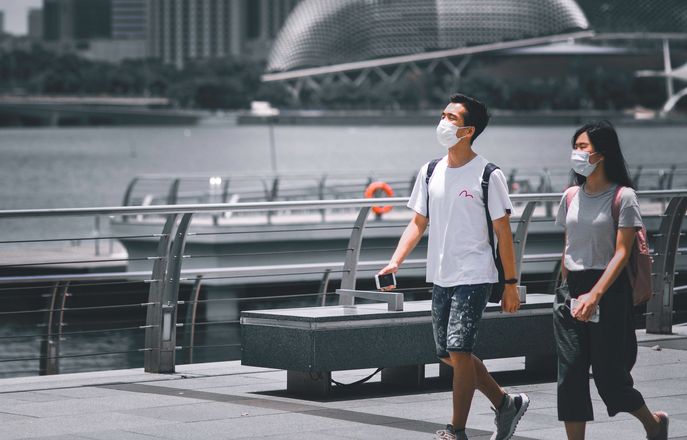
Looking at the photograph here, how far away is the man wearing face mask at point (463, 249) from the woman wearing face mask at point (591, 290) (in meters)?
0.36

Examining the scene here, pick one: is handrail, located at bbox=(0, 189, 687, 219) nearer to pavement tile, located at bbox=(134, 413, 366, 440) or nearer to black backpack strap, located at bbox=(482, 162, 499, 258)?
pavement tile, located at bbox=(134, 413, 366, 440)

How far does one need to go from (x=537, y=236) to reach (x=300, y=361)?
1682 cm

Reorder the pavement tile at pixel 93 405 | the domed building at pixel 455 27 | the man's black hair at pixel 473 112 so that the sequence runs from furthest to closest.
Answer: the domed building at pixel 455 27, the pavement tile at pixel 93 405, the man's black hair at pixel 473 112

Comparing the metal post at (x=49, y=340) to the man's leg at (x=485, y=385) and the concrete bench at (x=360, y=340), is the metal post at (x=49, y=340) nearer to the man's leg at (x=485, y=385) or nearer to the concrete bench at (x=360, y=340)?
the concrete bench at (x=360, y=340)

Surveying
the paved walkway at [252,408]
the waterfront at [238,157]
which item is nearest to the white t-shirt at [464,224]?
the paved walkway at [252,408]

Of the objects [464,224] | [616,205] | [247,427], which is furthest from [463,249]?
[247,427]

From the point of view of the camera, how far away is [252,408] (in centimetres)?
797

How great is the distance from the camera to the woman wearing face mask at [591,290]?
6398 millimetres

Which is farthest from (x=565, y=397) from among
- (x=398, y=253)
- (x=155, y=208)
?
(x=155, y=208)

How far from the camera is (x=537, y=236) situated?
2455 cm

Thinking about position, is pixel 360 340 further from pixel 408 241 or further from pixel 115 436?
pixel 115 436

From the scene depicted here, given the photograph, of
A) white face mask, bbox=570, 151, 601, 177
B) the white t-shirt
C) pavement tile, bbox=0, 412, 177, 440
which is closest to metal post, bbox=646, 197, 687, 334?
the white t-shirt

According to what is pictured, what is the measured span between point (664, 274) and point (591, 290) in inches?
208

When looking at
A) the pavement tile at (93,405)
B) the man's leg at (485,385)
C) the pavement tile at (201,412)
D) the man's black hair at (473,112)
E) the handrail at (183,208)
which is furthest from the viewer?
the handrail at (183,208)
